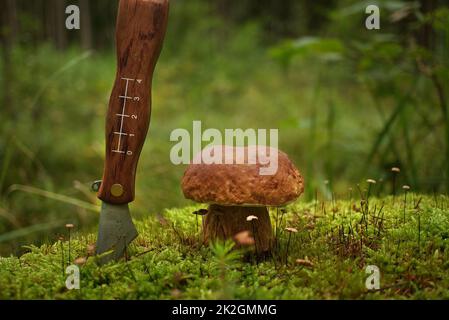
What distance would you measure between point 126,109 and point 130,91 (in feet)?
0.25

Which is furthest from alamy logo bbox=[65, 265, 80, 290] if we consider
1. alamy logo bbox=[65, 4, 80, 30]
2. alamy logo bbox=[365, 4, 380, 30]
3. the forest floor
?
alamy logo bbox=[365, 4, 380, 30]

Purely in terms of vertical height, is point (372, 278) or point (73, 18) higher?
point (73, 18)

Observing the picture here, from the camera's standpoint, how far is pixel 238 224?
2.11 metres

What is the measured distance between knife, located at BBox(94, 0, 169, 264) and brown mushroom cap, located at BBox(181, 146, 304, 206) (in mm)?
282

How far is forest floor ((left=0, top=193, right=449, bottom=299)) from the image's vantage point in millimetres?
1766

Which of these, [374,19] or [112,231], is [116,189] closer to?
[112,231]

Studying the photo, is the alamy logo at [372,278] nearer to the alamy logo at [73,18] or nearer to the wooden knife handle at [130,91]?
the wooden knife handle at [130,91]

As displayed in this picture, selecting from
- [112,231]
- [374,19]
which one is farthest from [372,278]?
[374,19]

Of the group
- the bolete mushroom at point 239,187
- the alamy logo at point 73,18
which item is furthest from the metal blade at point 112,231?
the alamy logo at point 73,18

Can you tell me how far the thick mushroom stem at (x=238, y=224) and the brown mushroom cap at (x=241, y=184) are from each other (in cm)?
17
